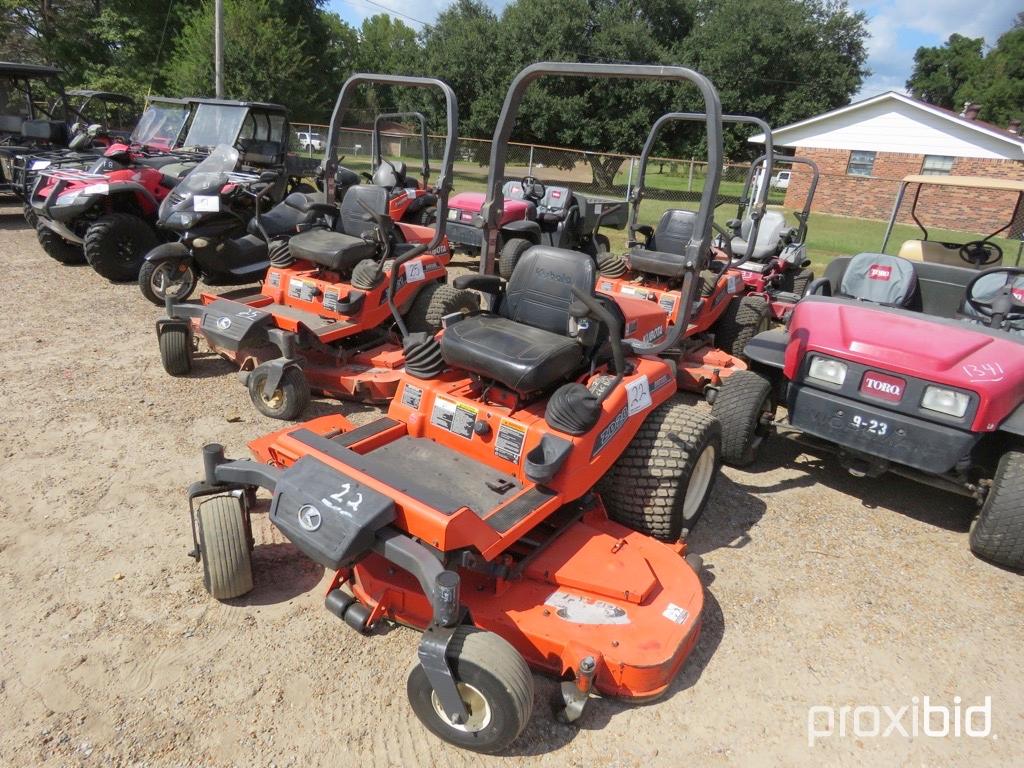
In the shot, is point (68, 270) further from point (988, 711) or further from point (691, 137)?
point (691, 137)

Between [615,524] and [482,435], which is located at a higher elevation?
[482,435]

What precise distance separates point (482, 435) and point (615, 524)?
31.2 inches

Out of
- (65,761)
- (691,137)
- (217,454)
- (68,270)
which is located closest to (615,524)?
(217,454)

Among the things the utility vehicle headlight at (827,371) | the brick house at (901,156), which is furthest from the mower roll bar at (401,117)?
the brick house at (901,156)

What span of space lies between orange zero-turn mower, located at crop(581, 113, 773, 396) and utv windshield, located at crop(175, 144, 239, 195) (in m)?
3.74

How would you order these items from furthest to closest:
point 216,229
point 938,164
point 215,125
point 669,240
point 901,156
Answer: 1. point 901,156
2. point 938,164
3. point 215,125
4. point 669,240
5. point 216,229

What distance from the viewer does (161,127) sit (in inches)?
414

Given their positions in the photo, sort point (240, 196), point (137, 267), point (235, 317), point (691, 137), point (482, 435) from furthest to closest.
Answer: point (691, 137) → point (137, 267) → point (240, 196) → point (235, 317) → point (482, 435)

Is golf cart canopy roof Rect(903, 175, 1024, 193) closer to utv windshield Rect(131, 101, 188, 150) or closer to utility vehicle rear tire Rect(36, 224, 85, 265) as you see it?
utility vehicle rear tire Rect(36, 224, 85, 265)

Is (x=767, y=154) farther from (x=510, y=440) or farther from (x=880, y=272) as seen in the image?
(x=510, y=440)

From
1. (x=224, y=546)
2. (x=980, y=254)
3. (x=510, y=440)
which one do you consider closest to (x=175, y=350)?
(x=224, y=546)

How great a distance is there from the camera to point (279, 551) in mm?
3322

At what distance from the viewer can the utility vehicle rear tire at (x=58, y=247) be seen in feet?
27.6

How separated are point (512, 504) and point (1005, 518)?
102 inches
